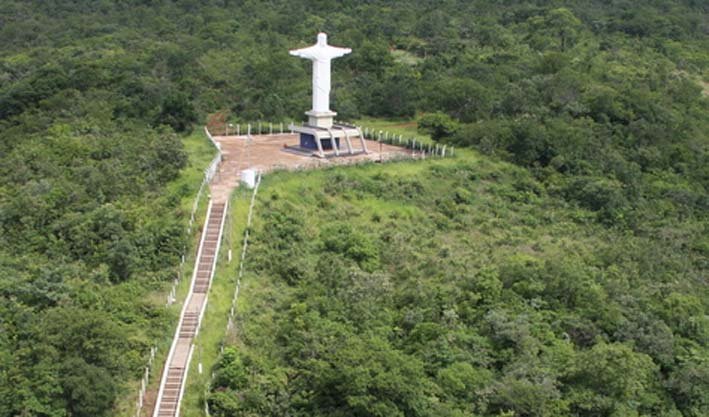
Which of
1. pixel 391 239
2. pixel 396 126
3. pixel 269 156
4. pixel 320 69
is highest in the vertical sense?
pixel 320 69

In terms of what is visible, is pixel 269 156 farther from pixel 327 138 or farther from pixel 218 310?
pixel 218 310

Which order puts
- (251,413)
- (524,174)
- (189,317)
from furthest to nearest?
1. (524,174)
2. (189,317)
3. (251,413)

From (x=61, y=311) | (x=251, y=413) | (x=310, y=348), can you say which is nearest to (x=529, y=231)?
(x=310, y=348)

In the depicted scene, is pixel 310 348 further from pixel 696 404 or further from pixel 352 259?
pixel 696 404

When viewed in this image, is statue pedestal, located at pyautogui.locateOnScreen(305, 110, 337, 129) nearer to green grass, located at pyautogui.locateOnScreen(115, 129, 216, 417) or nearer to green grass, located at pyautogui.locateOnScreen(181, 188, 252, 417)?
green grass, located at pyautogui.locateOnScreen(115, 129, 216, 417)

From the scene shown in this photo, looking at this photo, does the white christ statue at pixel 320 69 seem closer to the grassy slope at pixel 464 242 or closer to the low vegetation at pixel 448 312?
the grassy slope at pixel 464 242

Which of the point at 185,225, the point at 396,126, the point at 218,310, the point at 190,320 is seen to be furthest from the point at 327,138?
the point at 190,320
